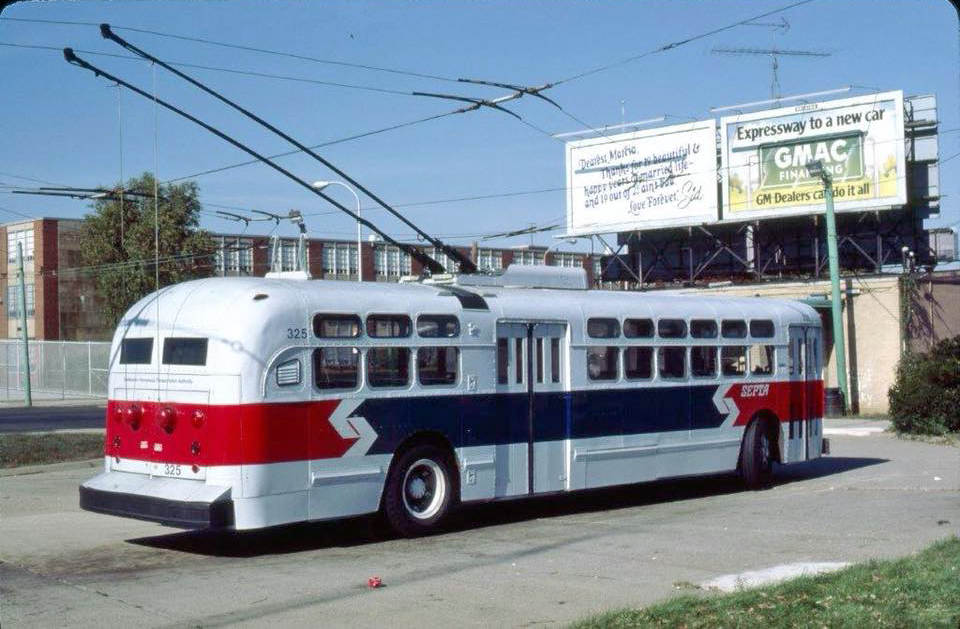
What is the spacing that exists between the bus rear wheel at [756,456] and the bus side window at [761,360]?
0.70 meters

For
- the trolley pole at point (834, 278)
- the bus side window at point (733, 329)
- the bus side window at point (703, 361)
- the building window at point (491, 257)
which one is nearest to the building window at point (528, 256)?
the building window at point (491, 257)

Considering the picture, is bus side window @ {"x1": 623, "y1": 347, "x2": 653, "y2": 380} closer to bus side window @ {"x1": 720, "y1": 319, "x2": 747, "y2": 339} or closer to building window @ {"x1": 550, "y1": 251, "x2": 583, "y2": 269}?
bus side window @ {"x1": 720, "y1": 319, "x2": 747, "y2": 339}

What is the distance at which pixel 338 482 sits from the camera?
1159 centimetres

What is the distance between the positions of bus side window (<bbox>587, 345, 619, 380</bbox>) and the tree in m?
27.7

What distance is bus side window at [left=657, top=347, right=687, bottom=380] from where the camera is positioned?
15.4m

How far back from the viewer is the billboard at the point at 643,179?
40.1m

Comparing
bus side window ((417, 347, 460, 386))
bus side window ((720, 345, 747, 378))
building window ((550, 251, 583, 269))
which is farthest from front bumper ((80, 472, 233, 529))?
building window ((550, 251, 583, 269))

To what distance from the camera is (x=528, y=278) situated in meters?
14.7

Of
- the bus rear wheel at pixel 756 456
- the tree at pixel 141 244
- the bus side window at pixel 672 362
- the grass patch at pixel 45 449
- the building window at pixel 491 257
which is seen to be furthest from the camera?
the building window at pixel 491 257

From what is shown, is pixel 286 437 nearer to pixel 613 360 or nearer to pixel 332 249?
pixel 613 360

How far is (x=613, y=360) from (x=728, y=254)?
28610 millimetres

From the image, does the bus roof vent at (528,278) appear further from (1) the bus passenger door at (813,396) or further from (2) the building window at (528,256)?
(2) the building window at (528,256)

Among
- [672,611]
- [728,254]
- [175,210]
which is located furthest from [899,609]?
[175,210]

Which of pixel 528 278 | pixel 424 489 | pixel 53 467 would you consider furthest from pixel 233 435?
pixel 53 467
